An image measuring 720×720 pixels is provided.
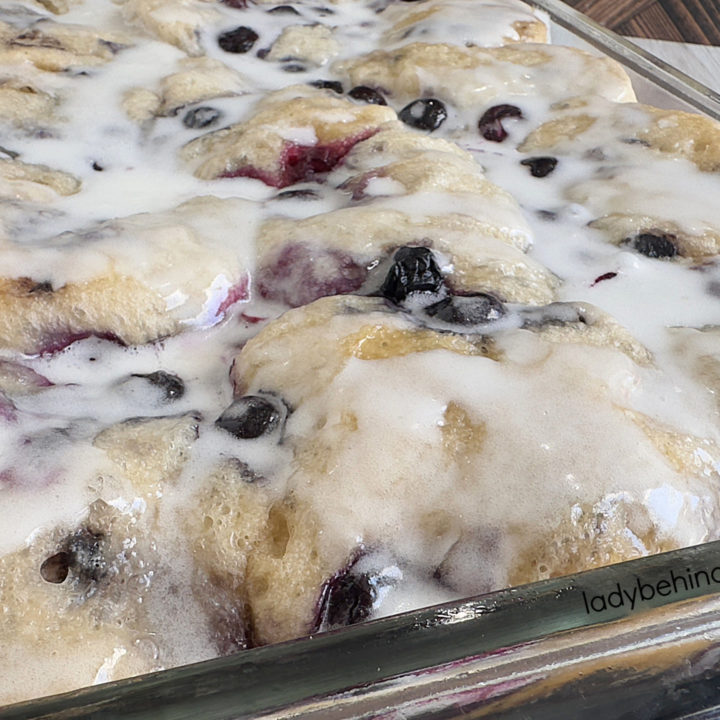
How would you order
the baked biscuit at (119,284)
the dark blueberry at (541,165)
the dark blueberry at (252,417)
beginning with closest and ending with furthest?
the dark blueberry at (252,417) → the baked biscuit at (119,284) → the dark blueberry at (541,165)

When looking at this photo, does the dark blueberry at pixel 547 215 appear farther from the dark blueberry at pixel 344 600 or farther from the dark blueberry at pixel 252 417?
the dark blueberry at pixel 344 600

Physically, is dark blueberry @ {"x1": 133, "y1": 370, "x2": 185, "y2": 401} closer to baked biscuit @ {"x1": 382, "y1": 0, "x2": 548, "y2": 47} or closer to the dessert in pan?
the dessert in pan

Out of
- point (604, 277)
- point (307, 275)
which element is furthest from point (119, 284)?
point (604, 277)

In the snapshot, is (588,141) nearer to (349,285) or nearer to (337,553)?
(349,285)

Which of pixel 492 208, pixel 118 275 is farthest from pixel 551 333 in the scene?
pixel 118 275

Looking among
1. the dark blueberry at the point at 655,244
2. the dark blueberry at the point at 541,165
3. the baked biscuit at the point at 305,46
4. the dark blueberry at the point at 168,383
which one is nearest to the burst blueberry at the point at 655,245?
the dark blueberry at the point at 655,244

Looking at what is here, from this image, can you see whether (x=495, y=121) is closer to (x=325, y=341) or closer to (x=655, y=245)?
(x=655, y=245)

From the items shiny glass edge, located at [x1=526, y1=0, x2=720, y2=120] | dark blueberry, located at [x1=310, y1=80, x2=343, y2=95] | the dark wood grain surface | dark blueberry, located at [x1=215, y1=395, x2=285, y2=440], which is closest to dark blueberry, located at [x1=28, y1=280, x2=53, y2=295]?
dark blueberry, located at [x1=215, y1=395, x2=285, y2=440]
